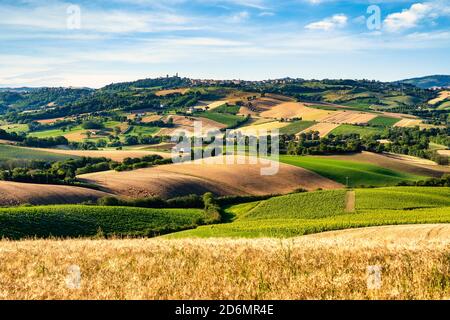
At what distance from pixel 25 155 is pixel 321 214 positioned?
3279 inches

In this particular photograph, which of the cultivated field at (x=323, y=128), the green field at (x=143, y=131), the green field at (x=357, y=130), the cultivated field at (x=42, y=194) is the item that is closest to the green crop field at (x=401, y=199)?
the cultivated field at (x=42, y=194)

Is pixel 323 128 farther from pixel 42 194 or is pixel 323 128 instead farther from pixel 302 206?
pixel 42 194

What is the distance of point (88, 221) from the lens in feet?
178

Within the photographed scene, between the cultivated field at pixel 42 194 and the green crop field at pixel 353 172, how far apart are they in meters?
49.3

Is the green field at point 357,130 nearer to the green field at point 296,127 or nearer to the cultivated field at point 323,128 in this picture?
the cultivated field at point 323,128

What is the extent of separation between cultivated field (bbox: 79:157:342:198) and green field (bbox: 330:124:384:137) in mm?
80062

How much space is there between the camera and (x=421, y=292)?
316 inches

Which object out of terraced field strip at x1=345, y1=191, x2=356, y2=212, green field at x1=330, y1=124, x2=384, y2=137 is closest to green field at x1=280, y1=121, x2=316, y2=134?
green field at x1=330, y1=124, x2=384, y2=137

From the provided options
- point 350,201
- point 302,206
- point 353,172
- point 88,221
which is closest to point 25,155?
point 88,221

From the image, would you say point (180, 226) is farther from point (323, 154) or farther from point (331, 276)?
point (323, 154)

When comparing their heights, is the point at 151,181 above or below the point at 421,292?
below
